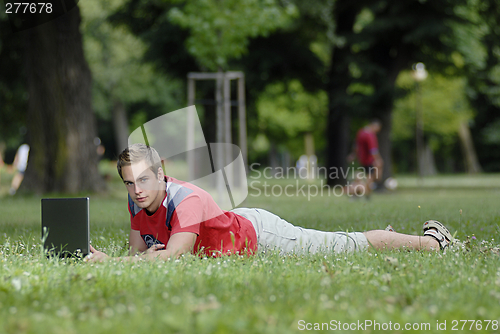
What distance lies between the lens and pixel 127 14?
59.7 feet

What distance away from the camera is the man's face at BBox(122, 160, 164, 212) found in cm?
357

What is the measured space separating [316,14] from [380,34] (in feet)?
7.68

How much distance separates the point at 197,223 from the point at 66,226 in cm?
94

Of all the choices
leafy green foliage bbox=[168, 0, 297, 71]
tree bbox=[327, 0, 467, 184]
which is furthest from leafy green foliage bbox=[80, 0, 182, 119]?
leafy green foliage bbox=[168, 0, 297, 71]

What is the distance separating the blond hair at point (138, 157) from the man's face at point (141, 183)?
28mm

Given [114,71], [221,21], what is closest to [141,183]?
[221,21]

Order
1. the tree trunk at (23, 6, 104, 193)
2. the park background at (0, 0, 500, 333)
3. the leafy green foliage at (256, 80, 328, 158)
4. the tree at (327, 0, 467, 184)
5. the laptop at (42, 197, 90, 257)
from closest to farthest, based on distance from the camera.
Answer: the park background at (0, 0, 500, 333) → the laptop at (42, 197, 90, 257) → the tree trunk at (23, 6, 104, 193) → the tree at (327, 0, 467, 184) → the leafy green foliage at (256, 80, 328, 158)

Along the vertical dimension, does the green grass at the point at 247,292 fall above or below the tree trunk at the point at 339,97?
below

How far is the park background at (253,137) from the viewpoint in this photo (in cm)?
250

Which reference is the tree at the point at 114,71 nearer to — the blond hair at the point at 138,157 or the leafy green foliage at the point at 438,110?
the leafy green foliage at the point at 438,110

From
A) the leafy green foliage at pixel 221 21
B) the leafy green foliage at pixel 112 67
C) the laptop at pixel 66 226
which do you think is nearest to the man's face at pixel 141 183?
the laptop at pixel 66 226

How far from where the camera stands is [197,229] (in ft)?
11.9

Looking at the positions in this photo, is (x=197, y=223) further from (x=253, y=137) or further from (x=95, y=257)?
(x=253, y=137)

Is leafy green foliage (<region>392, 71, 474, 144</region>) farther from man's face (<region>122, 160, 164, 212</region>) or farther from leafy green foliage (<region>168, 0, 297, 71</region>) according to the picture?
man's face (<region>122, 160, 164, 212</region>)
